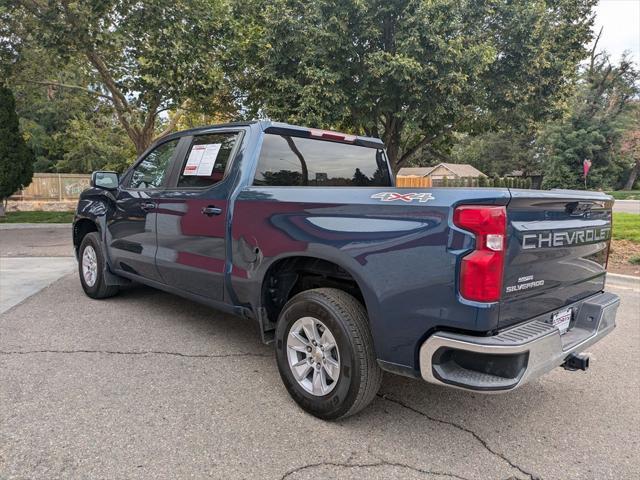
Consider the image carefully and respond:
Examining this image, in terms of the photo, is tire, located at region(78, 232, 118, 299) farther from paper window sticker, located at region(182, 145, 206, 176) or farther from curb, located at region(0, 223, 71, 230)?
curb, located at region(0, 223, 71, 230)

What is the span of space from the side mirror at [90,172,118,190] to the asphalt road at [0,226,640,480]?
1623mm

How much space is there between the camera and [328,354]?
9.57 ft

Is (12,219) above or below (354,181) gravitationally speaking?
below

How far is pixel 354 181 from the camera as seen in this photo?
14.2ft

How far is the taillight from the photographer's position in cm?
229

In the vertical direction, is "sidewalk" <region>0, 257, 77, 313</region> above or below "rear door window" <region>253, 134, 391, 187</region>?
below

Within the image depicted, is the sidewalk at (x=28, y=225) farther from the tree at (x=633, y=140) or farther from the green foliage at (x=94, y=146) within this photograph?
the tree at (x=633, y=140)

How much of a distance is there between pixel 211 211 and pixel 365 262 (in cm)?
155

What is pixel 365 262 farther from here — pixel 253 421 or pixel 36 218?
pixel 36 218

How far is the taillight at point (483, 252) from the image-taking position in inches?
90.4

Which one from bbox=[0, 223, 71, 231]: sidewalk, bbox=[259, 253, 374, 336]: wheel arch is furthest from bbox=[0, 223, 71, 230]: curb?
bbox=[259, 253, 374, 336]: wheel arch

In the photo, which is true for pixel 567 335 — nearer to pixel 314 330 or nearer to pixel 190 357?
pixel 314 330

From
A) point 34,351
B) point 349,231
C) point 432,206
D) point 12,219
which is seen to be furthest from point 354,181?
point 12,219

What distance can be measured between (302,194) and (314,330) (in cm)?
89
